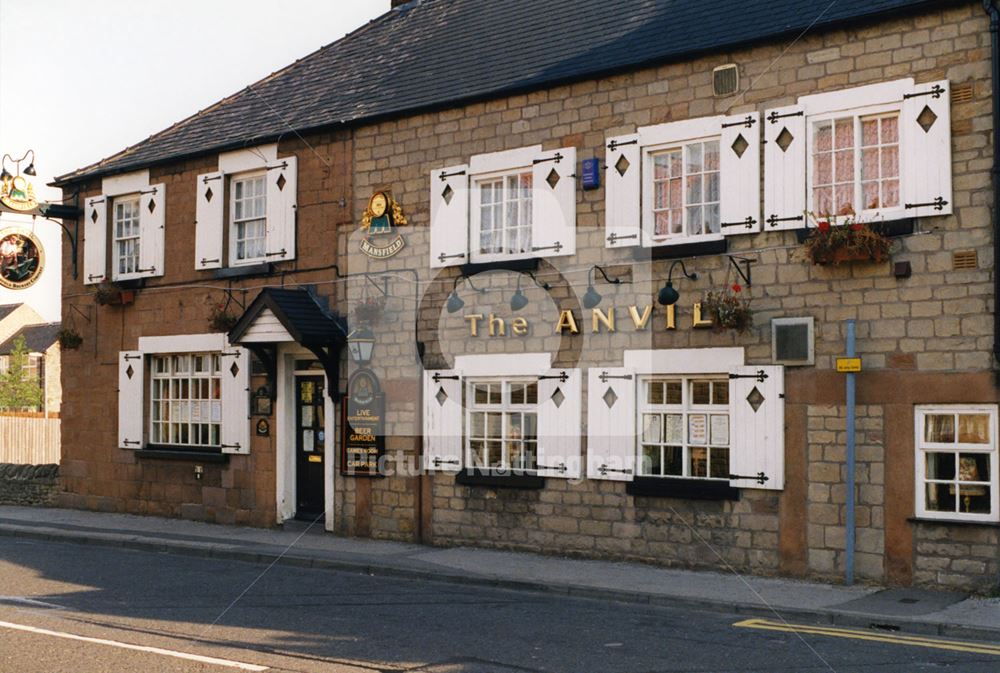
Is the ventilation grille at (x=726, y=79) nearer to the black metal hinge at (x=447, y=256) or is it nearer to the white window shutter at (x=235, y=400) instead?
the black metal hinge at (x=447, y=256)

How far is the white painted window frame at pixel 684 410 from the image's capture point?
43.4ft

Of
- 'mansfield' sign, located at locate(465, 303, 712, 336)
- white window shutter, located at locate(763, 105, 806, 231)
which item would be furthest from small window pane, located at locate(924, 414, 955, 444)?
'mansfield' sign, located at locate(465, 303, 712, 336)

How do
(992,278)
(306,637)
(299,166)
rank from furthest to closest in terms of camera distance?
(299,166) < (992,278) < (306,637)

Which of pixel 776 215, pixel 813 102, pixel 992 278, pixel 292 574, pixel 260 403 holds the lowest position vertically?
pixel 292 574

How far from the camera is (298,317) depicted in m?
16.3

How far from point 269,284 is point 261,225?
1.06 m

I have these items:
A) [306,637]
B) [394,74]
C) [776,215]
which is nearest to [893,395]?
[776,215]

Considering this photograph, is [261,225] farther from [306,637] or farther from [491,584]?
[306,637]

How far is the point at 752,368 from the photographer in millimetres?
12852

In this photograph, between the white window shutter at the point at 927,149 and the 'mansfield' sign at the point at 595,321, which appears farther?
the 'mansfield' sign at the point at 595,321

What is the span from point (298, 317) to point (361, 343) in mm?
1000

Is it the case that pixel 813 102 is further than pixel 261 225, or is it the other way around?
pixel 261 225

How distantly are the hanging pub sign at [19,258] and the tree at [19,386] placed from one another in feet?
153

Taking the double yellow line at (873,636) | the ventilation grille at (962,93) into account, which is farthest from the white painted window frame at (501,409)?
the ventilation grille at (962,93)
